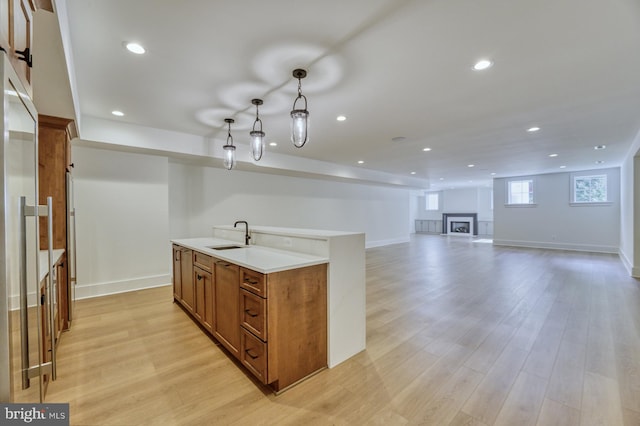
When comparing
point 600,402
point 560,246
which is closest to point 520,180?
point 560,246

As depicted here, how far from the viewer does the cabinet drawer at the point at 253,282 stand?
77.3 inches

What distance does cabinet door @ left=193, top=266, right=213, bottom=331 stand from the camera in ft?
9.12

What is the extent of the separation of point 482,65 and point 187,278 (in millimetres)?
3918

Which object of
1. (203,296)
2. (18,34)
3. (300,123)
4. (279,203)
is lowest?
(203,296)

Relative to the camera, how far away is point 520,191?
9805mm

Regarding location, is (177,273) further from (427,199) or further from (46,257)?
(427,199)

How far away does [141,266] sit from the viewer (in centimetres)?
465

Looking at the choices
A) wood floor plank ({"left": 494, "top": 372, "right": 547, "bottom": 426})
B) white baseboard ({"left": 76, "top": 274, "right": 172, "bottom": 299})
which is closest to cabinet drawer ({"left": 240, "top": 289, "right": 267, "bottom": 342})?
wood floor plank ({"left": 494, "top": 372, "right": 547, "bottom": 426})

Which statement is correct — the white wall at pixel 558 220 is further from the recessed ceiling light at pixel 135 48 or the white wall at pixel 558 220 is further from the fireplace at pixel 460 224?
the recessed ceiling light at pixel 135 48

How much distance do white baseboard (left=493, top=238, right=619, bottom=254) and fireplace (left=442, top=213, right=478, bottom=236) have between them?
372 cm

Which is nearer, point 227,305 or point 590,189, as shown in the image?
point 227,305

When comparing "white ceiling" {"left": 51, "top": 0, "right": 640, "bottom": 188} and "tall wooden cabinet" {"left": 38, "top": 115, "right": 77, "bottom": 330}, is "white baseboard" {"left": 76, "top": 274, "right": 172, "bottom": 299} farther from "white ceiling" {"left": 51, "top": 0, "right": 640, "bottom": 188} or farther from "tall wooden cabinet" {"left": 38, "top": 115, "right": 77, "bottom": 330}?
"white ceiling" {"left": 51, "top": 0, "right": 640, "bottom": 188}

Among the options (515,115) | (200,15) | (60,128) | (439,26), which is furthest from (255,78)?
(515,115)

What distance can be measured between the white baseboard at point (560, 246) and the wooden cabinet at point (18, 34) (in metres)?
12.1
